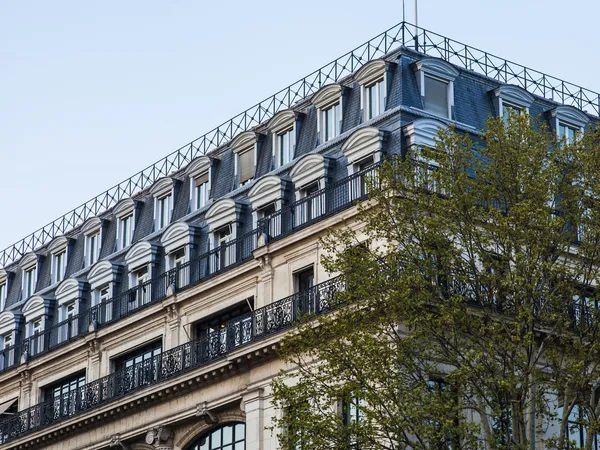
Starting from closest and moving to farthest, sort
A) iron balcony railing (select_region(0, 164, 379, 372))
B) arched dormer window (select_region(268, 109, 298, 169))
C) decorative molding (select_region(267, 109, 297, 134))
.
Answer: iron balcony railing (select_region(0, 164, 379, 372)), arched dormer window (select_region(268, 109, 298, 169)), decorative molding (select_region(267, 109, 297, 134))

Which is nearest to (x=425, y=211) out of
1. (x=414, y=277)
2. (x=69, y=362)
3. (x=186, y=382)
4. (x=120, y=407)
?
(x=414, y=277)

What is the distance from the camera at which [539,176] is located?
3372cm

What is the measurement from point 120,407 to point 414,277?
62.8ft

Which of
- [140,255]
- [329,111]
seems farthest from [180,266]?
[329,111]

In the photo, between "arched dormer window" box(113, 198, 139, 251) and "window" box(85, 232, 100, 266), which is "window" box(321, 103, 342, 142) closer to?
"arched dormer window" box(113, 198, 139, 251)

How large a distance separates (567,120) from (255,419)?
13403 mm

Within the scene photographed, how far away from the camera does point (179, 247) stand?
1980 inches

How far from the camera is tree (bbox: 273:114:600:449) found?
32562 mm

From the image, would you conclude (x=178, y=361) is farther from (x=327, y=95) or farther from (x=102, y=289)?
(x=327, y=95)

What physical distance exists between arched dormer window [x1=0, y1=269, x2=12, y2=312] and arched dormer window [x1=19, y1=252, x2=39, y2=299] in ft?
4.72

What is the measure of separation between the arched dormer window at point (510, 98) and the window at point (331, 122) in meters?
4.71

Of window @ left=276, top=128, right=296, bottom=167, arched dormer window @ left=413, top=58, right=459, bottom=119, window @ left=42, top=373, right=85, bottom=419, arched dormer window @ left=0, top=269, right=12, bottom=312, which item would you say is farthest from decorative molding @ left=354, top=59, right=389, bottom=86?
arched dormer window @ left=0, top=269, right=12, bottom=312

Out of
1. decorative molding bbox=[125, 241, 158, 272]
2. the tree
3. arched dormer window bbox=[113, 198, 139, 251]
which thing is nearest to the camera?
the tree

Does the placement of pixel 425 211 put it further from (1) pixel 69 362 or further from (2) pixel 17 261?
(2) pixel 17 261
